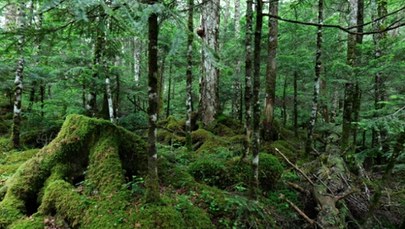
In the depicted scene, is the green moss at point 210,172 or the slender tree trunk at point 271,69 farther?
the slender tree trunk at point 271,69

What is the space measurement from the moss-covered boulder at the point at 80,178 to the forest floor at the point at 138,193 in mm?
17

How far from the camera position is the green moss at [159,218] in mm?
4387

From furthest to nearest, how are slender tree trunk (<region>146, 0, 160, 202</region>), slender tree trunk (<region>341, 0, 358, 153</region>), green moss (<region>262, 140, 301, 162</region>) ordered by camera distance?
green moss (<region>262, 140, 301, 162</region>), slender tree trunk (<region>341, 0, 358, 153</region>), slender tree trunk (<region>146, 0, 160, 202</region>)

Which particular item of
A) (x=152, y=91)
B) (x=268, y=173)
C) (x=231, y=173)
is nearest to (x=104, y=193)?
(x=152, y=91)

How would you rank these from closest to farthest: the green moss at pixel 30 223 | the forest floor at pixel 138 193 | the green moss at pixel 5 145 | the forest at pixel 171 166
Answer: the forest at pixel 171 166
the green moss at pixel 30 223
the forest floor at pixel 138 193
the green moss at pixel 5 145

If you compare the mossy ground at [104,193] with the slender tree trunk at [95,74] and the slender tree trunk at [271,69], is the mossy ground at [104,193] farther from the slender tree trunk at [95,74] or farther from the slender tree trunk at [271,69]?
the slender tree trunk at [95,74]

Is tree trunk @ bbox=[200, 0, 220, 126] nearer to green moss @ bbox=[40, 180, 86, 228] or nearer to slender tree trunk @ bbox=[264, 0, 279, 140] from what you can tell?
slender tree trunk @ bbox=[264, 0, 279, 140]

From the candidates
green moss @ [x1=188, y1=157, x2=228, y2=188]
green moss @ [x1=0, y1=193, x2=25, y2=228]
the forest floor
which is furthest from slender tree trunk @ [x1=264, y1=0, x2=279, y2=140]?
green moss @ [x1=0, y1=193, x2=25, y2=228]

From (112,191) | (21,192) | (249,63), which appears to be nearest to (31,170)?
(21,192)

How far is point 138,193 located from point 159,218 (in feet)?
2.82

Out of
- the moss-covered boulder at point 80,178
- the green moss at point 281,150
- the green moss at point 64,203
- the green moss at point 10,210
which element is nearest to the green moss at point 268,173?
the green moss at point 281,150

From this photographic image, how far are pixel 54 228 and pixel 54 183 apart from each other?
0.89 metres

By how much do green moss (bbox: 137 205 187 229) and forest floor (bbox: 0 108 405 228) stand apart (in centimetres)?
1

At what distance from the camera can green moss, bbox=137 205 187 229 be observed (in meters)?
4.39
